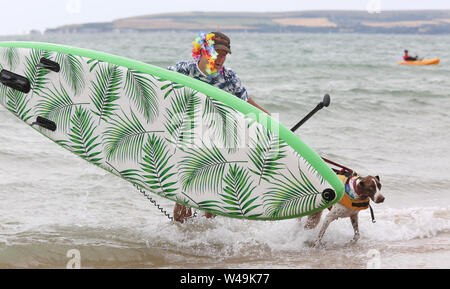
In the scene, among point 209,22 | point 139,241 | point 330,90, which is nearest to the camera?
point 139,241

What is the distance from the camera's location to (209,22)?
110 m

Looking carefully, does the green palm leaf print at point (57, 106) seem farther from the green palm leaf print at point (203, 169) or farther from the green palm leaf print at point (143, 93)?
the green palm leaf print at point (203, 169)

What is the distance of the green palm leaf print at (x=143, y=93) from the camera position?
4246 millimetres

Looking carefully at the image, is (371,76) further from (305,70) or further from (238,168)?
(238,168)

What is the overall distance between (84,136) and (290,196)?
1.62 meters

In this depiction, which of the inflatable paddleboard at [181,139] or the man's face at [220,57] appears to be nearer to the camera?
the inflatable paddleboard at [181,139]

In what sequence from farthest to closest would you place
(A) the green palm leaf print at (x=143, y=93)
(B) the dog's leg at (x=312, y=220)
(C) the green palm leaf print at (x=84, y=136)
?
(B) the dog's leg at (x=312, y=220) < (C) the green palm leaf print at (x=84, y=136) < (A) the green palm leaf print at (x=143, y=93)

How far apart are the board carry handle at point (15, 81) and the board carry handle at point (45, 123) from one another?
0.82 feet

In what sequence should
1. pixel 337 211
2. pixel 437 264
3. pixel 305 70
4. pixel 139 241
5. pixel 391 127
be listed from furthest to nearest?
pixel 305 70 < pixel 391 127 < pixel 139 241 < pixel 337 211 < pixel 437 264

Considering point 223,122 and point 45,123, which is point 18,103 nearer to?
point 45,123

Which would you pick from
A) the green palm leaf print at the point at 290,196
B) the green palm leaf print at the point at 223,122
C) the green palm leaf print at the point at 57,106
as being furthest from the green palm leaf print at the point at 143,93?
the green palm leaf print at the point at 290,196

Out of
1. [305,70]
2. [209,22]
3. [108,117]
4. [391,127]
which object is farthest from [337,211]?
[209,22]

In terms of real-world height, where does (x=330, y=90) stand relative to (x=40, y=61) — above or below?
below

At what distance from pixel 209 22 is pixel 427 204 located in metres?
107
